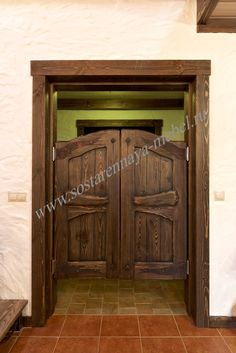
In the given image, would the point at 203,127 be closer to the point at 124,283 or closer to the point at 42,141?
the point at 42,141

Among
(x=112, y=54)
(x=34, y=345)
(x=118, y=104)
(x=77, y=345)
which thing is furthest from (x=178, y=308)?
(x=118, y=104)

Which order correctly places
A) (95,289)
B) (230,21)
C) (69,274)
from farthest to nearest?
(95,289) < (69,274) < (230,21)

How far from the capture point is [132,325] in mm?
2324

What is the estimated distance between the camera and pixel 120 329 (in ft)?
7.42

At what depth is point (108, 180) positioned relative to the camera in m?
2.49

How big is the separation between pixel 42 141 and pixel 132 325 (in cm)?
167

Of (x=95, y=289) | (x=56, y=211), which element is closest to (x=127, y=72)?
(x=56, y=211)

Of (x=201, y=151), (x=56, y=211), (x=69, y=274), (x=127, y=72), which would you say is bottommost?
(x=69, y=274)

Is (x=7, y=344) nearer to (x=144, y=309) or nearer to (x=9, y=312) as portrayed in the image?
(x=9, y=312)

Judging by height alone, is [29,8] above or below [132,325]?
above

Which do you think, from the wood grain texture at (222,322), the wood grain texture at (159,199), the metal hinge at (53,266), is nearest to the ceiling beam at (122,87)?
the wood grain texture at (159,199)

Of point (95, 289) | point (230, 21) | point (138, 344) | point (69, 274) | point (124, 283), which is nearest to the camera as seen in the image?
point (138, 344)

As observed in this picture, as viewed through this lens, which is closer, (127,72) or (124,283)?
(127,72)

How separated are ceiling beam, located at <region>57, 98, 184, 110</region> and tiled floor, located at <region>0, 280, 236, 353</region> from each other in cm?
272
